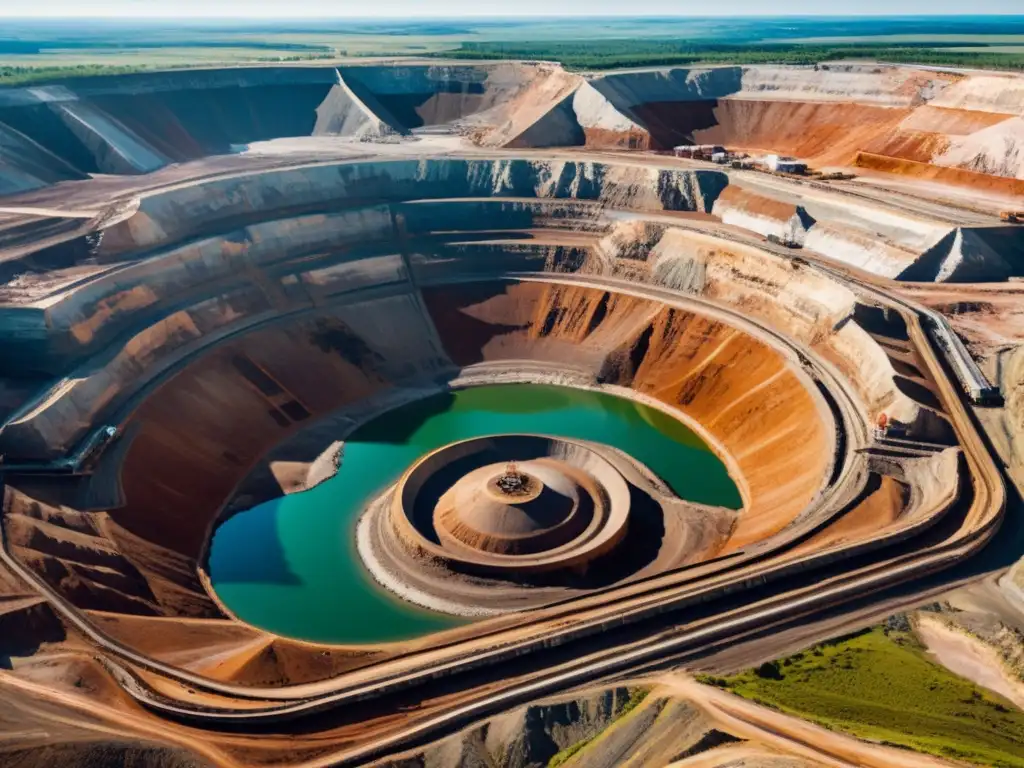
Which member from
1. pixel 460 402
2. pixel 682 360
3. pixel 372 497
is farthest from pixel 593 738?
pixel 682 360

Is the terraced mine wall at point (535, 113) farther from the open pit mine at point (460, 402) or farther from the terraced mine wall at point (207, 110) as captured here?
the open pit mine at point (460, 402)

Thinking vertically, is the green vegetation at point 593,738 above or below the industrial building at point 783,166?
below

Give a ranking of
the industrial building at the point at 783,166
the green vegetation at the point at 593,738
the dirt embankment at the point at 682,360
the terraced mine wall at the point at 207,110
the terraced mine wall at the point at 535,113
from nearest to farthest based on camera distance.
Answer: the green vegetation at the point at 593,738 < the dirt embankment at the point at 682,360 < the terraced mine wall at the point at 535,113 < the industrial building at the point at 783,166 < the terraced mine wall at the point at 207,110

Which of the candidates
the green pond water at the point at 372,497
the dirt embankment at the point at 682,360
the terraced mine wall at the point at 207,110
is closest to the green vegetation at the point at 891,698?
the dirt embankment at the point at 682,360

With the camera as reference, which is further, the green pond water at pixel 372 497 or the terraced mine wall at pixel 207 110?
the terraced mine wall at pixel 207 110

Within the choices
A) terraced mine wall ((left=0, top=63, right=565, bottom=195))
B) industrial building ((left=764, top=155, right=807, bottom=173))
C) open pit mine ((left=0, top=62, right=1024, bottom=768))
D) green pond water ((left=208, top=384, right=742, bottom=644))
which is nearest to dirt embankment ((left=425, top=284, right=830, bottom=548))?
open pit mine ((left=0, top=62, right=1024, bottom=768))

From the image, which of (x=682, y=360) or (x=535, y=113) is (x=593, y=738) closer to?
(x=682, y=360)
